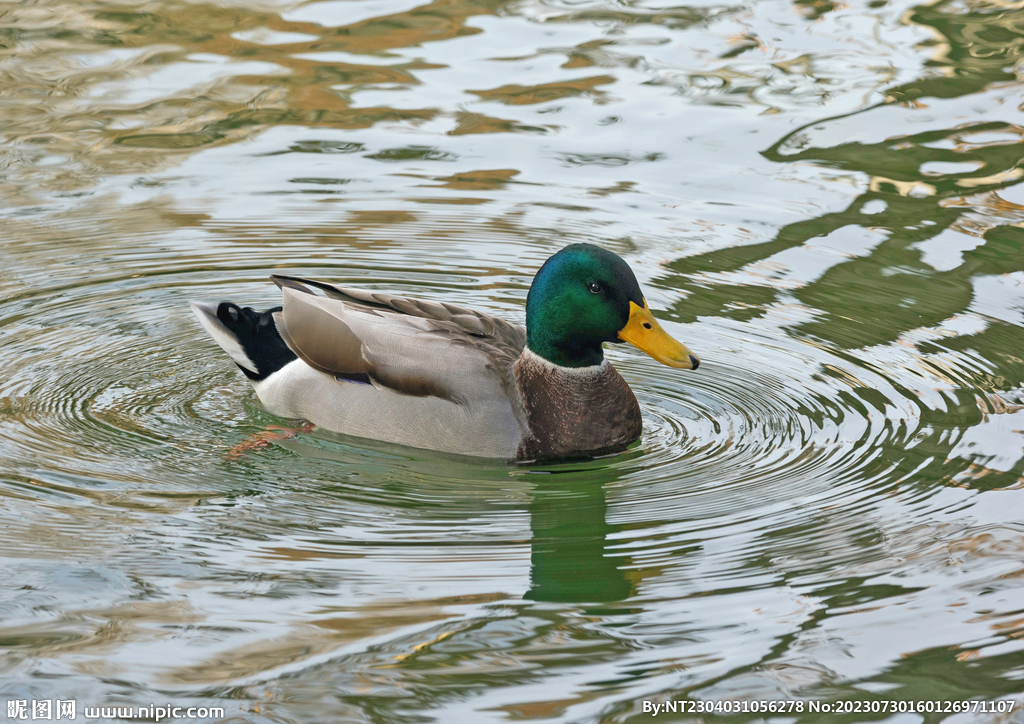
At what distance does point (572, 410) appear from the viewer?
6.14 m

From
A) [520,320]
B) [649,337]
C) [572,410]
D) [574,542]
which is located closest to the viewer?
[574,542]

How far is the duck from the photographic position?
6.02m

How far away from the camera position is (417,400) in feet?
19.9

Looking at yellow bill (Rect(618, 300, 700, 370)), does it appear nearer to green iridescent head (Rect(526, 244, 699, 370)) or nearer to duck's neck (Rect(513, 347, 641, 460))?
green iridescent head (Rect(526, 244, 699, 370))

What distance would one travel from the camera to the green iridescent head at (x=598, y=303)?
600cm

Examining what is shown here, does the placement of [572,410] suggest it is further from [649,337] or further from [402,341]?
[402,341]

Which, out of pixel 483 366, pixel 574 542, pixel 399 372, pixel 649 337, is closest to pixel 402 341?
pixel 399 372

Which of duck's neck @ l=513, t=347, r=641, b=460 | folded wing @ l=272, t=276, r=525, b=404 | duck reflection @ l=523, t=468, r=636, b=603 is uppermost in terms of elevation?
folded wing @ l=272, t=276, r=525, b=404

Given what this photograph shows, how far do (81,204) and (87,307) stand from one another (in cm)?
174

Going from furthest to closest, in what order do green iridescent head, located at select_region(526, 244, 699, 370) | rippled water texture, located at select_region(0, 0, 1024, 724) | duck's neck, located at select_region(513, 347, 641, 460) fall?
duck's neck, located at select_region(513, 347, 641, 460) → green iridescent head, located at select_region(526, 244, 699, 370) → rippled water texture, located at select_region(0, 0, 1024, 724)

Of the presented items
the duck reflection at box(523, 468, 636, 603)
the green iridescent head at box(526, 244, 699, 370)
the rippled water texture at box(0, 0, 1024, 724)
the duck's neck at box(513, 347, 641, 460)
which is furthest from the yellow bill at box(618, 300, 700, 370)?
the duck reflection at box(523, 468, 636, 603)

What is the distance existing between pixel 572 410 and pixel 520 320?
1.49 metres

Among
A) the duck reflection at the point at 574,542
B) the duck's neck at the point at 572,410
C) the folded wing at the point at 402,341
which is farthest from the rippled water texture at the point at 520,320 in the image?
the folded wing at the point at 402,341

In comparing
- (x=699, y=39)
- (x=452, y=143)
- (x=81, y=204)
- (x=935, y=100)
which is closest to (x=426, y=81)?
(x=452, y=143)
